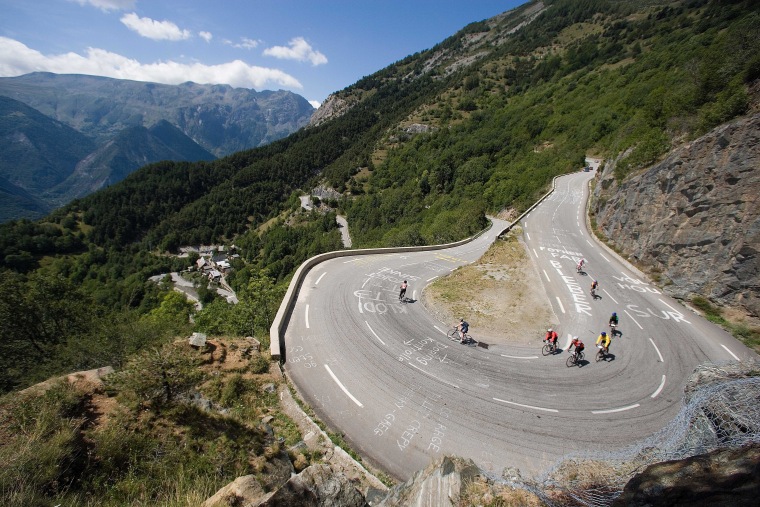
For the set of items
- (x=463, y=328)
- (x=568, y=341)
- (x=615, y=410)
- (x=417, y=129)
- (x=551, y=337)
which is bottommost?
(x=615, y=410)

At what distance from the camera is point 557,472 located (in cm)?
896

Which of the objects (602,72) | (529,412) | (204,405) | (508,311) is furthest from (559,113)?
(204,405)

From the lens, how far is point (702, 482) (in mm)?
4293

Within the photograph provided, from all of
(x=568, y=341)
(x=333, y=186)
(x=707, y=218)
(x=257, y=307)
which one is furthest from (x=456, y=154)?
(x=257, y=307)

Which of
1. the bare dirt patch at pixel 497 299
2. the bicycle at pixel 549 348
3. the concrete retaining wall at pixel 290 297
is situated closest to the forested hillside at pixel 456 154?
the concrete retaining wall at pixel 290 297

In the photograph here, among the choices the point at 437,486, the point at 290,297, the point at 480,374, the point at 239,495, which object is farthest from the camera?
the point at 290,297

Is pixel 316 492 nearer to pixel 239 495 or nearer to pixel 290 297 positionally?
pixel 239 495

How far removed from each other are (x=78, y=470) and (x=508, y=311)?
818 inches

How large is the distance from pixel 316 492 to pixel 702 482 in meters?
6.44

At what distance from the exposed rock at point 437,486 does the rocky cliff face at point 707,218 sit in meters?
24.2

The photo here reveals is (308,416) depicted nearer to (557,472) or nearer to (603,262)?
(557,472)

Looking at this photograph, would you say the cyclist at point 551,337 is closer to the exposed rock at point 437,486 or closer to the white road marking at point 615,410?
the white road marking at point 615,410

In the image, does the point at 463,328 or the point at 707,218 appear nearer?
the point at 463,328

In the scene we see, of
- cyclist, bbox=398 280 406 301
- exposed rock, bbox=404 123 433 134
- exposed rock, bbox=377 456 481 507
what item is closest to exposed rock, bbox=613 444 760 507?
exposed rock, bbox=377 456 481 507
